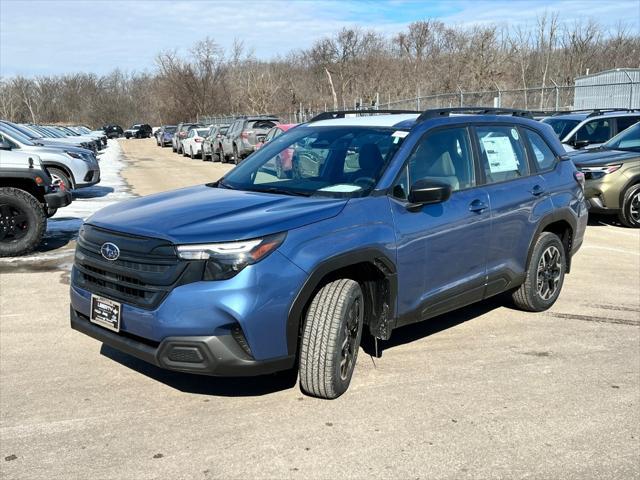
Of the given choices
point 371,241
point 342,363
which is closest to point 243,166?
point 371,241

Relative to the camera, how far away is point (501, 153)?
5.15 m

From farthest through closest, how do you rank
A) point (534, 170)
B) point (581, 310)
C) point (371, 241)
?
1. point (581, 310)
2. point (534, 170)
3. point (371, 241)

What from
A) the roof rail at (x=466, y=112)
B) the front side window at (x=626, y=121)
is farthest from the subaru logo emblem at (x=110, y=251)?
the front side window at (x=626, y=121)

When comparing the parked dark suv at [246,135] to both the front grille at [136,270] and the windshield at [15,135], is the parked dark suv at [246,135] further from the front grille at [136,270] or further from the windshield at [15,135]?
the front grille at [136,270]

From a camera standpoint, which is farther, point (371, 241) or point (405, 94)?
point (405, 94)

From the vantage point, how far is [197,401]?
3.91 meters

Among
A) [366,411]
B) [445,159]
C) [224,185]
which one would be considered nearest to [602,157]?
[445,159]

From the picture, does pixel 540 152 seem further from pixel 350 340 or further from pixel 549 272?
pixel 350 340

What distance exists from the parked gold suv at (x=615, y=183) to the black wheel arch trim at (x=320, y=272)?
722 cm

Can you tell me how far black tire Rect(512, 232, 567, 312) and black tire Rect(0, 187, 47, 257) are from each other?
5917mm

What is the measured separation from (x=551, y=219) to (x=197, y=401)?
345 centimetres

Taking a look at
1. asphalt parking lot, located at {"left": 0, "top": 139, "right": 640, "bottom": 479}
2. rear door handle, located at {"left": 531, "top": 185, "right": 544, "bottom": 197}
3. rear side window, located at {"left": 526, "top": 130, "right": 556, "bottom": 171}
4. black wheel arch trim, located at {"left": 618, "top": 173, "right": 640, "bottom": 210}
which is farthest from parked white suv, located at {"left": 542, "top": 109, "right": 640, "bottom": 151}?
asphalt parking lot, located at {"left": 0, "top": 139, "right": 640, "bottom": 479}

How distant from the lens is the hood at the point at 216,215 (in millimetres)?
3422

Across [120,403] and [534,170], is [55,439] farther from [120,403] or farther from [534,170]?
[534,170]
